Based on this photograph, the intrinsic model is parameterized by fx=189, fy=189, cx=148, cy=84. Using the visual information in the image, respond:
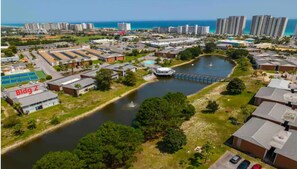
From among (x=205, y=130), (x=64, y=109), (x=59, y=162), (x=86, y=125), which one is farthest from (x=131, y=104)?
(x=59, y=162)

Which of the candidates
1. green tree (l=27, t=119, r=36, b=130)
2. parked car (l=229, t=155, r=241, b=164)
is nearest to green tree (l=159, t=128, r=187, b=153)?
parked car (l=229, t=155, r=241, b=164)

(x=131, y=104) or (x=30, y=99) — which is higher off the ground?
(x=30, y=99)

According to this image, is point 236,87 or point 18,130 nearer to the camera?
point 18,130

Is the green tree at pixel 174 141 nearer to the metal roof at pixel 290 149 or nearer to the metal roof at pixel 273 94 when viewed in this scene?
the metal roof at pixel 290 149

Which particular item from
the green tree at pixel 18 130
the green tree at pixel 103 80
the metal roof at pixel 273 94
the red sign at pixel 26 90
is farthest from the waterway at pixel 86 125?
the metal roof at pixel 273 94

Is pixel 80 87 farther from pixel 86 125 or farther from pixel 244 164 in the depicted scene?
pixel 244 164

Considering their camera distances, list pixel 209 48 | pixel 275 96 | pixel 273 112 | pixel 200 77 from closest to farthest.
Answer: pixel 273 112, pixel 275 96, pixel 200 77, pixel 209 48
